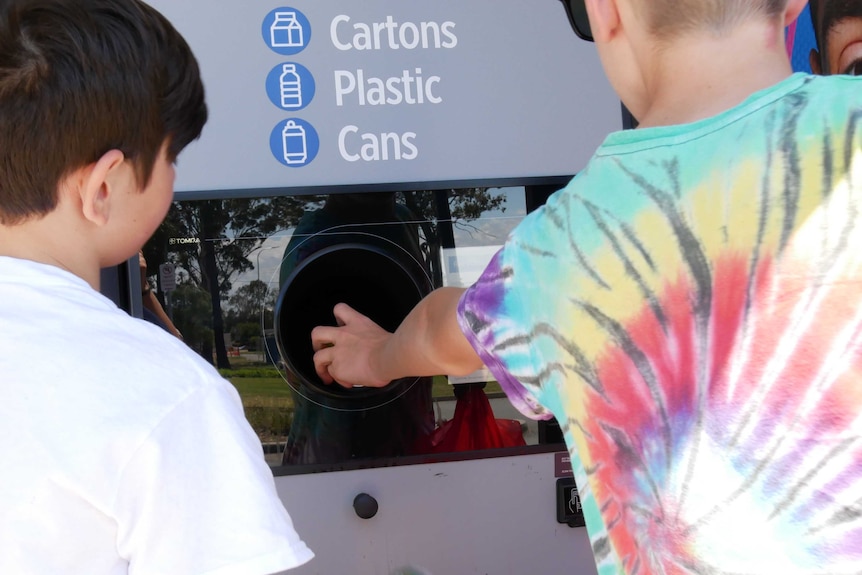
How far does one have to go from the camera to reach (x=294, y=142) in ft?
6.52

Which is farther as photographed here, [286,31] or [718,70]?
[286,31]

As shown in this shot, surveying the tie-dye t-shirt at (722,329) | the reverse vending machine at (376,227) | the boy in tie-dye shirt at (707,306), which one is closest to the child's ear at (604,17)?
the boy in tie-dye shirt at (707,306)

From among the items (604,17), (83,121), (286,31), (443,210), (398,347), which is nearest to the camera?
(83,121)

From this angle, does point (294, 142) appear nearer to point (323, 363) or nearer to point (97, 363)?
point (323, 363)

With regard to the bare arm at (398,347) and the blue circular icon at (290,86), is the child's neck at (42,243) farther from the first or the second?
the blue circular icon at (290,86)

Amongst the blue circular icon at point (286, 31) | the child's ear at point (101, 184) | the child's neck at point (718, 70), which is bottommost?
the child's ear at point (101, 184)

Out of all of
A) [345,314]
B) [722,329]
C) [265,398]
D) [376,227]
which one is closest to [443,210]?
[376,227]

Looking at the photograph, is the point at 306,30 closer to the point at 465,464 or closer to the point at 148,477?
the point at 465,464

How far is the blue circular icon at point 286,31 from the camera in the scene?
6.42ft

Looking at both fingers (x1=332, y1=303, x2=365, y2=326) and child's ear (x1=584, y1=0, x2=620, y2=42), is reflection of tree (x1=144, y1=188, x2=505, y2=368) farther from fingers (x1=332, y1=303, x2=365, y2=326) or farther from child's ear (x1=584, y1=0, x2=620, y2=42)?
child's ear (x1=584, y1=0, x2=620, y2=42)

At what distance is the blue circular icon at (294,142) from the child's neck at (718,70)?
112cm

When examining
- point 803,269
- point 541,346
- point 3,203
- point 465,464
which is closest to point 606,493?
point 541,346

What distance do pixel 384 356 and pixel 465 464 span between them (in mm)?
617

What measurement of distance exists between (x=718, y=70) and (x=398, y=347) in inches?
29.2
